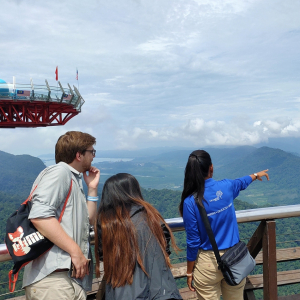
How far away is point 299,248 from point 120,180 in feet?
5.96

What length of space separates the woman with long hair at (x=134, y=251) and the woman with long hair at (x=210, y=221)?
0.46 meters

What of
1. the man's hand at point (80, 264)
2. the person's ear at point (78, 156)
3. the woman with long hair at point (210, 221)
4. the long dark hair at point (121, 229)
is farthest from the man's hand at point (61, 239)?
the woman with long hair at point (210, 221)

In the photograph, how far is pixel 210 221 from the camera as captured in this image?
2225mm

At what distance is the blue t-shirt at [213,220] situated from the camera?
2207 millimetres

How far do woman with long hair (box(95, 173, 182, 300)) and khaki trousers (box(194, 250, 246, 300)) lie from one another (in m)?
0.57

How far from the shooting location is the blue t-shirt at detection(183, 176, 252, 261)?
221 centimetres

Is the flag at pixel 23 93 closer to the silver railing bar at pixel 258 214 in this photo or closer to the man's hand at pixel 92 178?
the man's hand at pixel 92 178

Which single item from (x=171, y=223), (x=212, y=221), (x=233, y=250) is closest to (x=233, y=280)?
(x=233, y=250)

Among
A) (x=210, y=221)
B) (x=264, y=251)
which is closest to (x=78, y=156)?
(x=210, y=221)

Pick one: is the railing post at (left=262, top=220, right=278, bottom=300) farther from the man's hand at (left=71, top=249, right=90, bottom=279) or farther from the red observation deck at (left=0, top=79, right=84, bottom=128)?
the red observation deck at (left=0, top=79, right=84, bottom=128)

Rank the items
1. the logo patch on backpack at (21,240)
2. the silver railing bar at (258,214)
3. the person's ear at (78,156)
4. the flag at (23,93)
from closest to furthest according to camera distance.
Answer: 1. the logo patch on backpack at (21,240)
2. the person's ear at (78,156)
3. the silver railing bar at (258,214)
4. the flag at (23,93)

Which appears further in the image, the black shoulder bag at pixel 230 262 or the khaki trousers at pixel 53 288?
the black shoulder bag at pixel 230 262

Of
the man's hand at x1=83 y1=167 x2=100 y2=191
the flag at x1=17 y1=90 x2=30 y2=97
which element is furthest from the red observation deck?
the man's hand at x1=83 y1=167 x2=100 y2=191

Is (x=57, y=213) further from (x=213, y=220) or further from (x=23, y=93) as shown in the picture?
(x=23, y=93)
